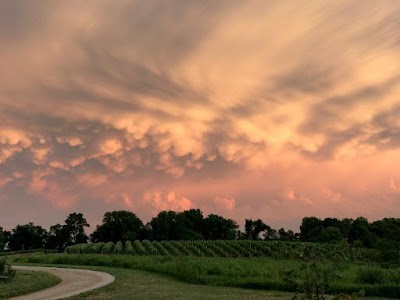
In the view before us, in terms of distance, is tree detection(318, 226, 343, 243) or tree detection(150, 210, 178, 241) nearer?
tree detection(318, 226, 343, 243)

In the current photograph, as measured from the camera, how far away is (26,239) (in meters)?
146

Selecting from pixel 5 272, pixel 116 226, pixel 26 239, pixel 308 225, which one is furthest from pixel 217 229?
pixel 5 272

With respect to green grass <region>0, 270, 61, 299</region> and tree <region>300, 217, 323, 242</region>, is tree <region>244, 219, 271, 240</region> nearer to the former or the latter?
tree <region>300, 217, 323, 242</region>

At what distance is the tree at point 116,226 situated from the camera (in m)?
138

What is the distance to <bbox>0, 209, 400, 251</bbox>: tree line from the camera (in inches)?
5364

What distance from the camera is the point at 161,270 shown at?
31891 millimetres

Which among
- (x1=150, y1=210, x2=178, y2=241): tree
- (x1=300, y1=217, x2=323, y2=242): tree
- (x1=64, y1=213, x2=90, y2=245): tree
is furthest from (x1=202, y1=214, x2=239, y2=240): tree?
(x1=64, y1=213, x2=90, y2=245): tree

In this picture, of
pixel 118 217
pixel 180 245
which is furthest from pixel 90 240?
pixel 180 245

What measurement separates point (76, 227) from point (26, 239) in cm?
1726

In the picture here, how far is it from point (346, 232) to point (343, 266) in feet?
402

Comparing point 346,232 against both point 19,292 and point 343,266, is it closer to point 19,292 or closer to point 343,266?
point 19,292

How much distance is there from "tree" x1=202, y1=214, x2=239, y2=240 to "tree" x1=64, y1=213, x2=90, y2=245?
137 ft

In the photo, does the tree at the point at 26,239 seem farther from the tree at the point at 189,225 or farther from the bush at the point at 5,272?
the bush at the point at 5,272

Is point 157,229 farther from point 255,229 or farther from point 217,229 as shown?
point 255,229
